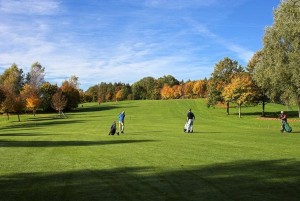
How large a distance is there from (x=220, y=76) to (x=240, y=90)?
1053 cm

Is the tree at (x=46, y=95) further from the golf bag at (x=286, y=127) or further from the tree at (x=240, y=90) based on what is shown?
the golf bag at (x=286, y=127)

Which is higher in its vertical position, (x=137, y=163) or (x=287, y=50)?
(x=287, y=50)

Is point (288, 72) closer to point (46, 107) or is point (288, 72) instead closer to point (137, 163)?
point (137, 163)

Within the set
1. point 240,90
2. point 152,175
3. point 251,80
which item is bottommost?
point 152,175

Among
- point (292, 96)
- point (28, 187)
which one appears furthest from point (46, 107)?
point (28, 187)

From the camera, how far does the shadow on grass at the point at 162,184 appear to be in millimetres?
9297

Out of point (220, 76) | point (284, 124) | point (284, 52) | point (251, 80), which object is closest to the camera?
point (284, 124)

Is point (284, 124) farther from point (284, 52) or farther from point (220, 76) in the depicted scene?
point (220, 76)

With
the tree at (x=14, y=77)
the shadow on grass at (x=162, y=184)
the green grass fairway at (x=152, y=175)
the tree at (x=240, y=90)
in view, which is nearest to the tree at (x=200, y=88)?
the tree at (x=14, y=77)

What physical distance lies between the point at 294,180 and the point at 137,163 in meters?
6.16

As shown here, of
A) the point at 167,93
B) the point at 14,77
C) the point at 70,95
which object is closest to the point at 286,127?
the point at 70,95

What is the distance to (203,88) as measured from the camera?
173 metres

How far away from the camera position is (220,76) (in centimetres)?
7775

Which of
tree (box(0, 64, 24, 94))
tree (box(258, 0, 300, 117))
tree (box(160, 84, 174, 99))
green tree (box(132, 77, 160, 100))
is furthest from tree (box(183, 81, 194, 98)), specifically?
tree (box(258, 0, 300, 117))
